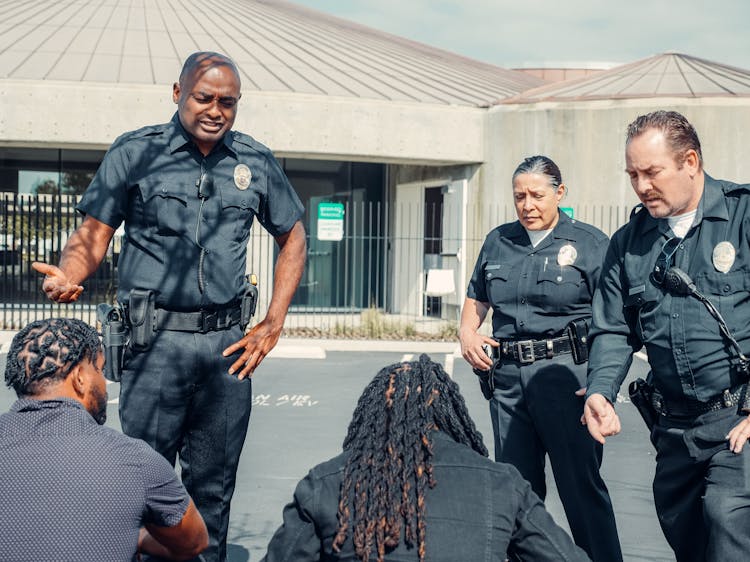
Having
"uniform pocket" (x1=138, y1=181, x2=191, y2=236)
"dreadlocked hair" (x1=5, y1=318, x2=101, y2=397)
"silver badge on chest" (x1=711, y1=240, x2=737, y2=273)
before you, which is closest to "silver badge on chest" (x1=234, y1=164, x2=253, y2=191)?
"uniform pocket" (x1=138, y1=181, x2=191, y2=236)

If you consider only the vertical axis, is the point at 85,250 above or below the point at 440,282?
above

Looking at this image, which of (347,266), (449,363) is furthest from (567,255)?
(347,266)

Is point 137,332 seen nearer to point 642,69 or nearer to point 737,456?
point 737,456

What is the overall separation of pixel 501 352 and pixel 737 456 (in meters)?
1.47

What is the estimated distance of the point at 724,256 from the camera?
3385 millimetres

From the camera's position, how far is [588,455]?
432cm

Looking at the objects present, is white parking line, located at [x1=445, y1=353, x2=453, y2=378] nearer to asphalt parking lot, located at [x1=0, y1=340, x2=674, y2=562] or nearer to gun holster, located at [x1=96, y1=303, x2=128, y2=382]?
asphalt parking lot, located at [x1=0, y1=340, x2=674, y2=562]

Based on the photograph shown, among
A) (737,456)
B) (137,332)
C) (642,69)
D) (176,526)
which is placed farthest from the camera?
(642,69)

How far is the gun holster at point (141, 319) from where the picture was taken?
12.4 feet

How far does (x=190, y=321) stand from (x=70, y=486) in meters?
1.43

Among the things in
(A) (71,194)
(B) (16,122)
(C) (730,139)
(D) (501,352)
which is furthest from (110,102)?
(D) (501,352)

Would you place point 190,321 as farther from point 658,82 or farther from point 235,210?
point 658,82

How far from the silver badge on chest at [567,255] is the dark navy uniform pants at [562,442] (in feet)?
1.43

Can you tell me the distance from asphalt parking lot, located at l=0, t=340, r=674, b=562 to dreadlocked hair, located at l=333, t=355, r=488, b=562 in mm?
2536
